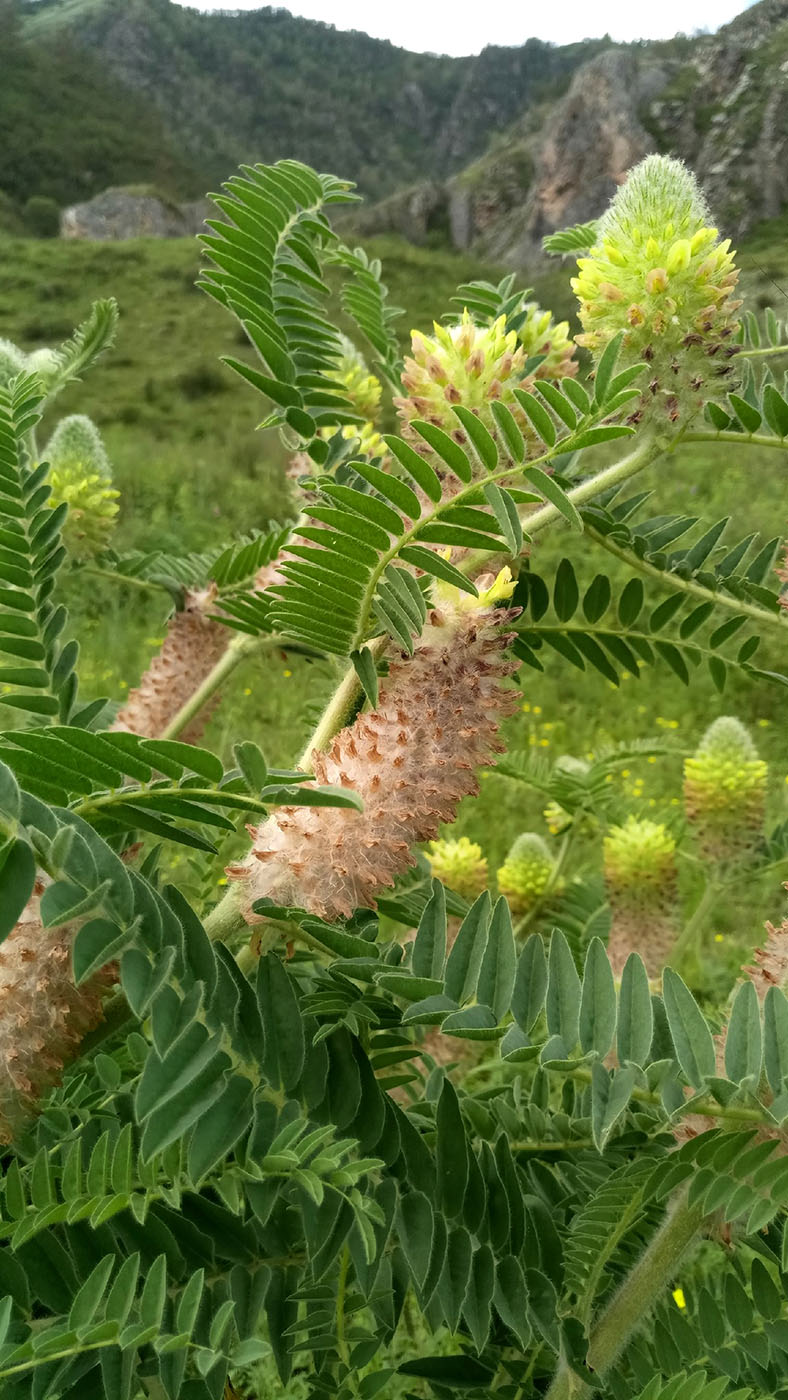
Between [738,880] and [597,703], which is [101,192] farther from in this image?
[738,880]

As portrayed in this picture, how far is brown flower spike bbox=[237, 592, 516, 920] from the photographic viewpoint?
1.11ft

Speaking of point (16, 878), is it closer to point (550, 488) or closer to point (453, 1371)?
point (550, 488)

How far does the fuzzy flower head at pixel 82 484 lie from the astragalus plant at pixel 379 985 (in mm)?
288

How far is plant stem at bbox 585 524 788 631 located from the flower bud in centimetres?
63

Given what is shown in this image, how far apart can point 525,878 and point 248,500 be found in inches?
178

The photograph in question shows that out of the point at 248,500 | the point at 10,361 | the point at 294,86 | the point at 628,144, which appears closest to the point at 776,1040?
the point at 10,361

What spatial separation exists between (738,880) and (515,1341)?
707 millimetres

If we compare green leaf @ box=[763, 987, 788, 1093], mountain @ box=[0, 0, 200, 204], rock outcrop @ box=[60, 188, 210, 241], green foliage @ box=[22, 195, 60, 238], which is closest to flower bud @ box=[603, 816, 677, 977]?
green leaf @ box=[763, 987, 788, 1093]

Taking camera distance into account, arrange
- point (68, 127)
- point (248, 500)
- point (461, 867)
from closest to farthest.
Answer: point (461, 867) < point (248, 500) < point (68, 127)

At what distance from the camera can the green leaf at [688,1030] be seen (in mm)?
361

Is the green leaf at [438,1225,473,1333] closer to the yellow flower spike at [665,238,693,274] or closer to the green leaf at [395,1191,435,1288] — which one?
the green leaf at [395,1191,435,1288]

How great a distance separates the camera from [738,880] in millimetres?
1088

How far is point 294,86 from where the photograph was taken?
17.6 meters

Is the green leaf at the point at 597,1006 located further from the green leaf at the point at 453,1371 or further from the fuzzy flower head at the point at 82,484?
the fuzzy flower head at the point at 82,484
